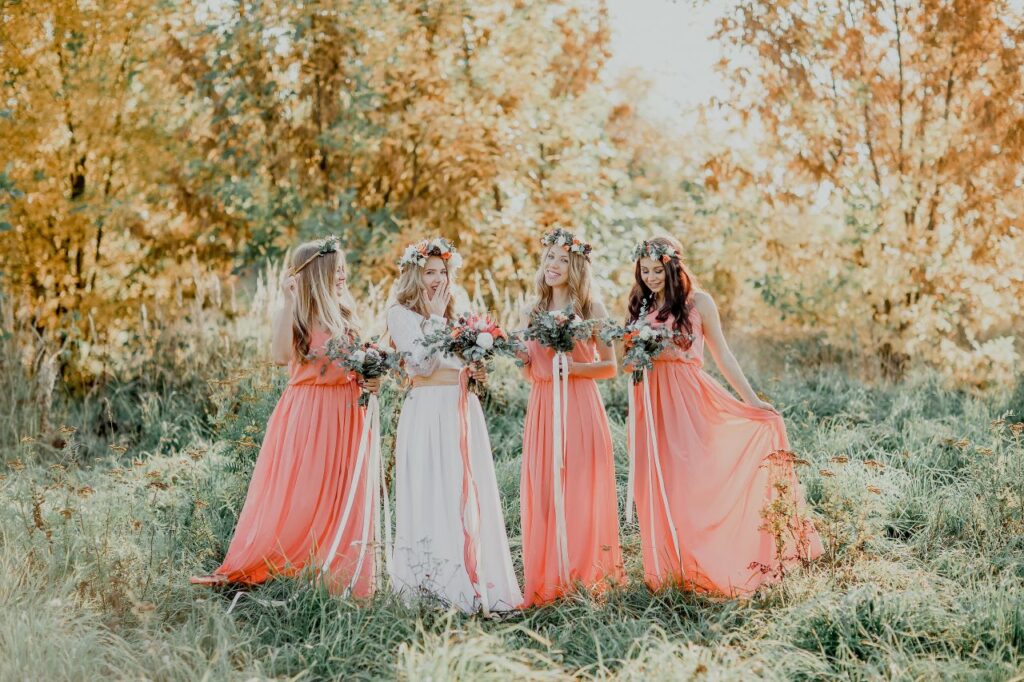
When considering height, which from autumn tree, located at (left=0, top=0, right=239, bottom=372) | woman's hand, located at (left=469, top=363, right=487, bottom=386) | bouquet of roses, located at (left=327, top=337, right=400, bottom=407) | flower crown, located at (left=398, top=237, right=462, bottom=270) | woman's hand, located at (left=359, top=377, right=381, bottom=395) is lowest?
woman's hand, located at (left=359, top=377, right=381, bottom=395)

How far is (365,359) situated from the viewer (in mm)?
5031

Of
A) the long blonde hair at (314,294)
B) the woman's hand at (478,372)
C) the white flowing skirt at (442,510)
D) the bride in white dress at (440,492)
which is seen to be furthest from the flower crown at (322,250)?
the woman's hand at (478,372)

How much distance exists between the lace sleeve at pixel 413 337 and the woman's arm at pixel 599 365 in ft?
2.61

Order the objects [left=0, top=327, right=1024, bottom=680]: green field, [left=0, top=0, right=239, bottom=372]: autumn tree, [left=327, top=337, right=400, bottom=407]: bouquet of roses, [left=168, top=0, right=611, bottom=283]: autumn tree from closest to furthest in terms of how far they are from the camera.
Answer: [left=0, top=327, right=1024, bottom=680]: green field
[left=327, top=337, right=400, bottom=407]: bouquet of roses
[left=0, top=0, right=239, bottom=372]: autumn tree
[left=168, top=0, right=611, bottom=283]: autumn tree

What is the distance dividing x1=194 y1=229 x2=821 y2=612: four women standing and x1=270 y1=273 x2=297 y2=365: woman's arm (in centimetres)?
2

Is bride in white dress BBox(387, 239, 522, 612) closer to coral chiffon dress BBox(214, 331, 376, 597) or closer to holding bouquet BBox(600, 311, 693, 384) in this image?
coral chiffon dress BBox(214, 331, 376, 597)

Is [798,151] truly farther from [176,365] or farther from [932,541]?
[176,365]

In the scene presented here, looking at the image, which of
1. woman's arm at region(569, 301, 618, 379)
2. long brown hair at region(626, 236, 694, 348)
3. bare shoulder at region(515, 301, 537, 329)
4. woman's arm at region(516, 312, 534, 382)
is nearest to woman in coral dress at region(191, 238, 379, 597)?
woman's arm at region(516, 312, 534, 382)

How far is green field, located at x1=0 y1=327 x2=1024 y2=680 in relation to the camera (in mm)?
4016

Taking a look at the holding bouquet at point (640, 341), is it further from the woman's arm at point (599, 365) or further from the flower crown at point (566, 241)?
the flower crown at point (566, 241)

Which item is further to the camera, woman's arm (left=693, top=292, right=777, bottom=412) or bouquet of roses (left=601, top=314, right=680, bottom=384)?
woman's arm (left=693, top=292, right=777, bottom=412)

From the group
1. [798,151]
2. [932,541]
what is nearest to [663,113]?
[798,151]

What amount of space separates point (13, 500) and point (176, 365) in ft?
11.0

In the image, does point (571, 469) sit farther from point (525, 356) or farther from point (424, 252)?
point (424, 252)
